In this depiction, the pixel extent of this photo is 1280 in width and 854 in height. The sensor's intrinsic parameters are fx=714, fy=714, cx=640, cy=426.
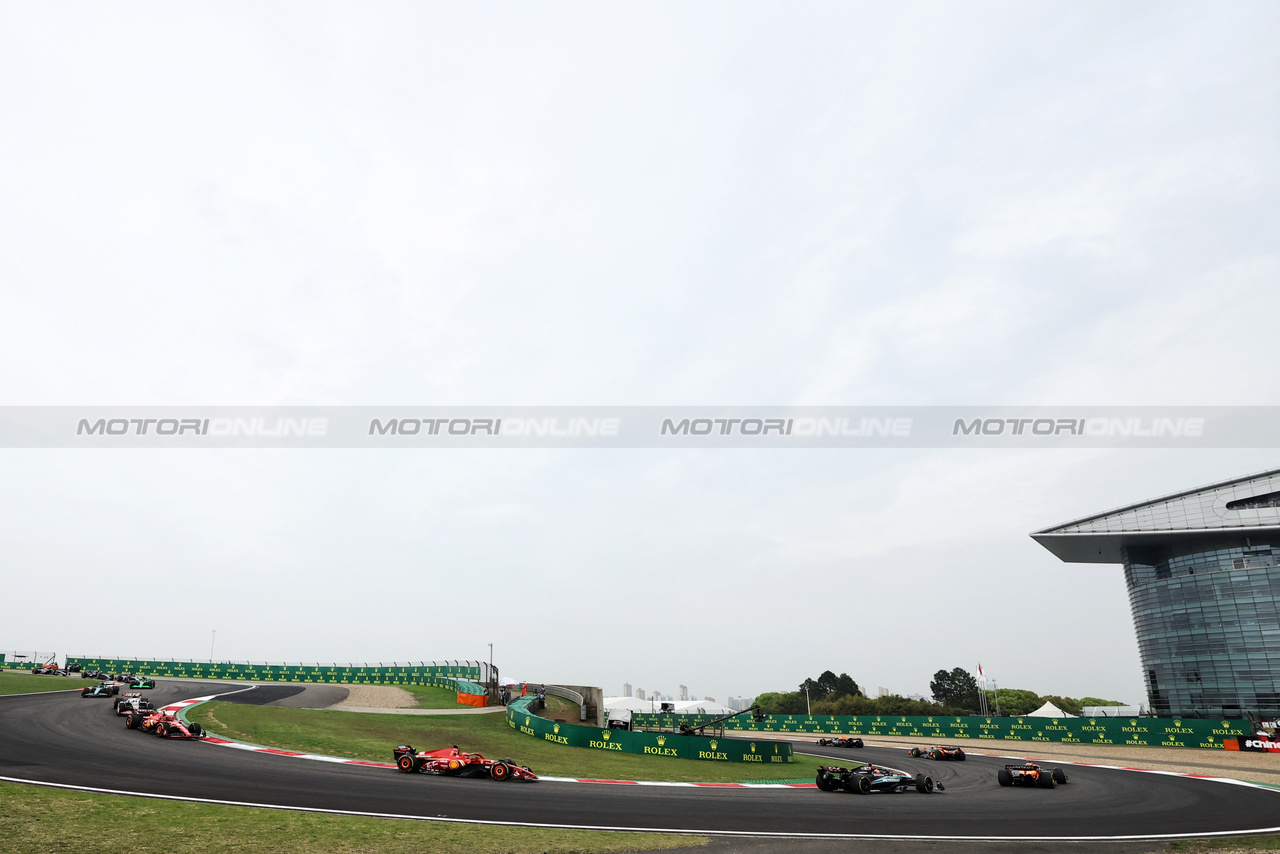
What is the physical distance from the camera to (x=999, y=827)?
58.7ft

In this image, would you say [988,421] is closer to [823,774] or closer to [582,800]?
[823,774]

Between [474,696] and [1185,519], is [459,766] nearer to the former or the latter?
[474,696]

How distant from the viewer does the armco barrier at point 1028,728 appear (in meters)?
51.5

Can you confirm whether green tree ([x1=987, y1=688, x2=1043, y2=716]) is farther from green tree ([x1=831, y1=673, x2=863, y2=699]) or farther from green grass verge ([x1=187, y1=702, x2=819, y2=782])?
green grass verge ([x1=187, y1=702, x2=819, y2=782])

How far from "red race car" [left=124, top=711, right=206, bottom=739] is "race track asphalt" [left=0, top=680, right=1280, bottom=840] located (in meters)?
0.59

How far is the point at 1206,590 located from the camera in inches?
3556

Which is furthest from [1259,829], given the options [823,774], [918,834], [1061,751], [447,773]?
[1061,751]

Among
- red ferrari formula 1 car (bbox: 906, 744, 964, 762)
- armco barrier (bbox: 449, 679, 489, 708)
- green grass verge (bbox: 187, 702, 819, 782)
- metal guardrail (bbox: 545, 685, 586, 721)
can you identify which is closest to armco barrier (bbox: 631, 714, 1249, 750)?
metal guardrail (bbox: 545, 685, 586, 721)

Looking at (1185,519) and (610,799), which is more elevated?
(1185,519)

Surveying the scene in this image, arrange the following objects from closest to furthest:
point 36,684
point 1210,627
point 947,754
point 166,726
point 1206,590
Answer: point 166,726 < point 947,754 < point 36,684 < point 1210,627 < point 1206,590

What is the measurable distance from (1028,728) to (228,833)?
65896mm

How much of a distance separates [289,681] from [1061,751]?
65577 millimetres

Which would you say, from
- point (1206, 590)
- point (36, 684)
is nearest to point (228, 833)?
point (36, 684)

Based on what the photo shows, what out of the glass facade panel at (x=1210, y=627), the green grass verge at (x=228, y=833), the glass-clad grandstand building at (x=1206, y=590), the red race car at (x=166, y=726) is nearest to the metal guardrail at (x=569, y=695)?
the red race car at (x=166, y=726)
